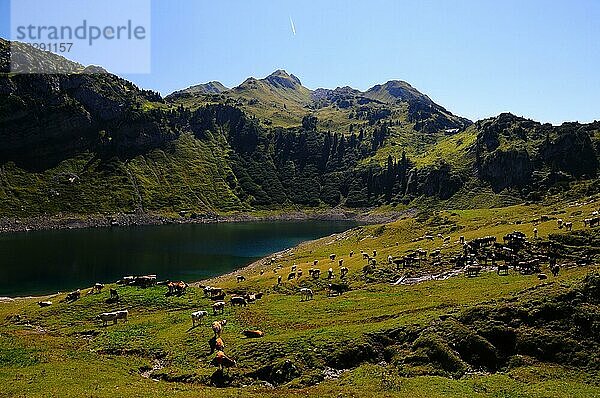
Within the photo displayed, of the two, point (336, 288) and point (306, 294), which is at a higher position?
point (336, 288)

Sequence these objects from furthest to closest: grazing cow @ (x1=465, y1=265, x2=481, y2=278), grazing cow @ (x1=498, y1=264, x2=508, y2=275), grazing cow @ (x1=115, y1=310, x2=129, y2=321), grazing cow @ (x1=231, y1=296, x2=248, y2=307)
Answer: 1. grazing cow @ (x1=465, y1=265, x2=481, y2=278)
2. grazing cow @ (x1=498, y1=264, x2=508, y2=275)
3. grazing cow @ (x1=231, y1=296, x2=248, y2=307)
4. grazing cow @ (x1=115, y1=310, x2=129, y2=321)

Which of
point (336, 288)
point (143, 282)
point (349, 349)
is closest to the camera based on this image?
point (349, 349)

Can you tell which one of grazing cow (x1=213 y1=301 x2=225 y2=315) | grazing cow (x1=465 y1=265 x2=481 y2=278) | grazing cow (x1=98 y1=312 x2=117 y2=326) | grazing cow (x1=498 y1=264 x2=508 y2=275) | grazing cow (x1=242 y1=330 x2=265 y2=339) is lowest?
grazing cow (x1=98 y1=312 x2=117 y2=326)

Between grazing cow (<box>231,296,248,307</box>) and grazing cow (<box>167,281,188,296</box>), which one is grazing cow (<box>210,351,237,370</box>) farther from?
grazing cow (<box>167,281,188,296</box>)

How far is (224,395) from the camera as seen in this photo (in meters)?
28.1

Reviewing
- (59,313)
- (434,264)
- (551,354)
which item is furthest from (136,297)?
(551,354)

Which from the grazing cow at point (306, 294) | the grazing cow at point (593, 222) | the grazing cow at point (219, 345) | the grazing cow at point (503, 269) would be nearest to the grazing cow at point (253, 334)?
the grazing cow at point (219, 345)

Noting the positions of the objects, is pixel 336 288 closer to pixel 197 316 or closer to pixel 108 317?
pixel 197 316

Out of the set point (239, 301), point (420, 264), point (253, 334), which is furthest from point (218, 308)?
point (420, 264)

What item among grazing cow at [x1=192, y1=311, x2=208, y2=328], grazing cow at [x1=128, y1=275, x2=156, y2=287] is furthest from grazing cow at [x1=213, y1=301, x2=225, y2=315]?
grazing cow at [x1=128, y1=275, x2=156, y2=287]

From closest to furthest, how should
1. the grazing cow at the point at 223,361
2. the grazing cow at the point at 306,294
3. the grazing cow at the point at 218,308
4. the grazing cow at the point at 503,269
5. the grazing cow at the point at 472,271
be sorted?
the grazing cow at the point at 223,361, the grazing cow at the point at 218,308, the grazing cow at the point at 306,294, the grazing cow at the point at 503,269, the grazing cow at the point at 472,271

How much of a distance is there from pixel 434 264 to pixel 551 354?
37541 millimetres

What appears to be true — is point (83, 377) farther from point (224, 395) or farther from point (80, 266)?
point (80, 266)

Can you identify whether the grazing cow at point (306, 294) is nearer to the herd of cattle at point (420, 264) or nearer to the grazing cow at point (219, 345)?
the herd of cattle at point (420, 264)
